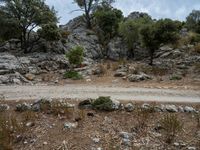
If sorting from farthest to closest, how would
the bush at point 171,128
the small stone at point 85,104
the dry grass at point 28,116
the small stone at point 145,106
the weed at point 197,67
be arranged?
the weed at point 197,67 < the small stone at point 85,104 < the small stone at point 145,106 < the dry grass at point 28,116 < the bush at point 171,128

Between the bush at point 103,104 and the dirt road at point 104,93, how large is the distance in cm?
179

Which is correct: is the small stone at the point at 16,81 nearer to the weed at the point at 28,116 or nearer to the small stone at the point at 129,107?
the weed at the point at 28,116

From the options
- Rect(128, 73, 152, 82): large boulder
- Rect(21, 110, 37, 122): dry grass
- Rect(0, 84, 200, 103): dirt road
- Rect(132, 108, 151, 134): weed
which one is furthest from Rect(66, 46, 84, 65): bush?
Rect(132, 108, 151, 134): weed

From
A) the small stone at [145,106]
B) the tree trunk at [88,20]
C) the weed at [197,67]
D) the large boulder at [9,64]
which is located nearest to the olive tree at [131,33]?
the tree trunk at [88,20]

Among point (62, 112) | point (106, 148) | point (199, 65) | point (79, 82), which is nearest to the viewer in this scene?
point (106, 148)

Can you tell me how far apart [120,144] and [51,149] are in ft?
8.33

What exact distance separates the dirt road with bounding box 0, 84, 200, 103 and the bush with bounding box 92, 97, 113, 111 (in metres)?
1.79

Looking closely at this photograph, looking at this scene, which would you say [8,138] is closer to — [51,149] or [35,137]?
[35,137]

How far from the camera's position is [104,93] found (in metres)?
17.9

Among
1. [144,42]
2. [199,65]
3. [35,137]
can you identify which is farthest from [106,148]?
[144,42]

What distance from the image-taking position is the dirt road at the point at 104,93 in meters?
16.6

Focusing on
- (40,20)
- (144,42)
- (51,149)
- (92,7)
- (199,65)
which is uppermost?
(92,7)

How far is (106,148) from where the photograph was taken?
1141cm

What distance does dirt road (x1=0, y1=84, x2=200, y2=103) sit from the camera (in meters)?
16.6
